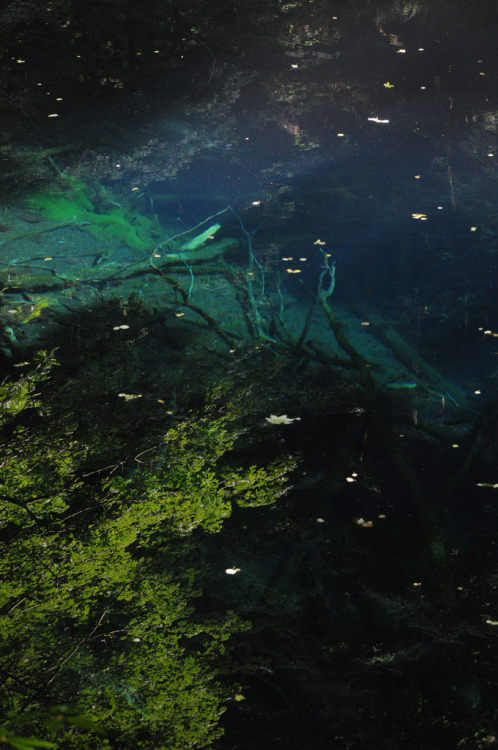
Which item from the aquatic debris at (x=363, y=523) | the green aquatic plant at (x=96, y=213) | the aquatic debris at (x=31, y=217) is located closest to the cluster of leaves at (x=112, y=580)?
the aquatic debris at (x=363, y=523)

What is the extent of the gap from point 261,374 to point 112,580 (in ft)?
6.60

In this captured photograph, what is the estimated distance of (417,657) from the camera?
2.55 m

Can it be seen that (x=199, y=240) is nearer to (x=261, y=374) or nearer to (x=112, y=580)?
(x=261, y=374)

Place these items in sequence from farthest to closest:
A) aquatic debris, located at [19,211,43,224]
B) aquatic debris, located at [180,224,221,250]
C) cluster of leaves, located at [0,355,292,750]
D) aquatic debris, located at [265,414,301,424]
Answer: aquatic debris, located at [19,211,43,224], aquatic debris, located at [180,224,221,250], aquatic debris, located at [265,414,301,424], cluster of leaves, located at [0,355,292,750]

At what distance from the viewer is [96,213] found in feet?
22.2

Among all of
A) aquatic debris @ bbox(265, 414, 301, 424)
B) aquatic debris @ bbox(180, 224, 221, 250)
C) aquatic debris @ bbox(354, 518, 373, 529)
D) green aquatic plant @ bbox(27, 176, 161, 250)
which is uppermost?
green aquatic plant @ bbox(27, 176, 161, 250)

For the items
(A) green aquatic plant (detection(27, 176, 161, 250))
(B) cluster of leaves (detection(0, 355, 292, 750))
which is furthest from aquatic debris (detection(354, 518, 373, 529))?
(A) green aquatic plant (detection(27, 176, 161, 250))

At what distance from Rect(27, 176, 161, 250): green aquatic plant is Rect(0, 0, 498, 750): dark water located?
0.13 feet

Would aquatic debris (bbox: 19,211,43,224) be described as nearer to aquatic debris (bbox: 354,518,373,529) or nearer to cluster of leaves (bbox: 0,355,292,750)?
cluster of leaves (bbox: 0,355,292,750)

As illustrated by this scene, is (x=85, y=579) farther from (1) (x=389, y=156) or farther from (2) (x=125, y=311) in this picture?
(1) (x=389, y=156)

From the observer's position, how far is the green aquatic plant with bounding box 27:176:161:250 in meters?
6.56

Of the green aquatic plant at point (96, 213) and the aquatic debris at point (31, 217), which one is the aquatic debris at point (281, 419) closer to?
the green aquatic plant at point (96, 213)

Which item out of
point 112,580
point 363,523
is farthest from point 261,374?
point 112,580

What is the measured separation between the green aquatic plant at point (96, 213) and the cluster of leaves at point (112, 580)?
10.4 feet
